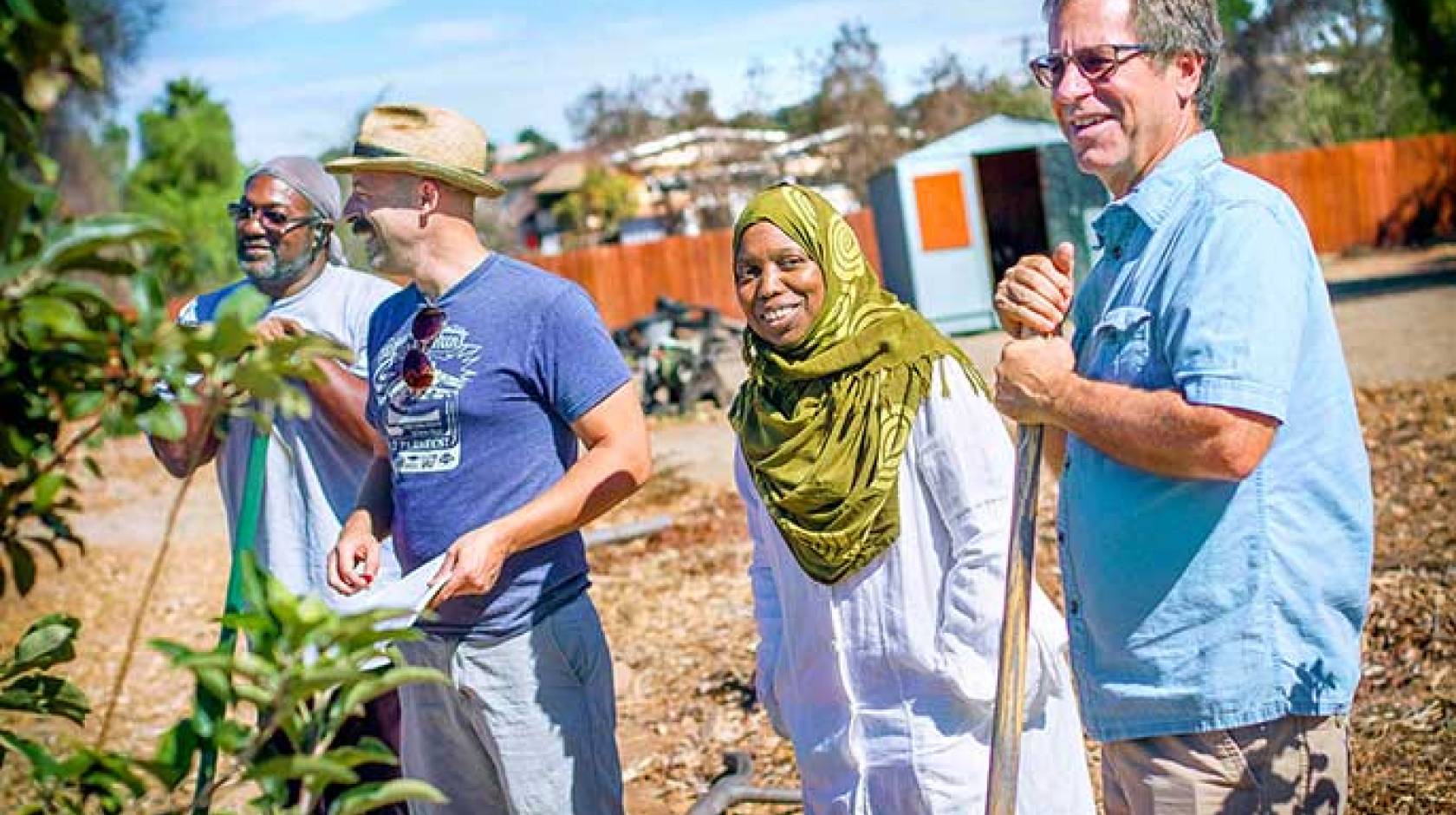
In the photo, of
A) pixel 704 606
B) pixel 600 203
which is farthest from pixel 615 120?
pixel 704 606

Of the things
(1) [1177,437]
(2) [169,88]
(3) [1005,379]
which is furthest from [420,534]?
Answer: (2) [169,88]

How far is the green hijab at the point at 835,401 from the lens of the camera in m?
3.41

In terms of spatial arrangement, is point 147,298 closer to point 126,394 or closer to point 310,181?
point 126,394

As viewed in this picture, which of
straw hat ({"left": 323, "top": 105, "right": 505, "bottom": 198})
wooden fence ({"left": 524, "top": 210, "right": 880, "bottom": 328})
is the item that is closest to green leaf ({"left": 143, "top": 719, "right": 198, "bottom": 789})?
straw hat ({"left": 323, "top": 105, "right": 505, "bottom": 198})

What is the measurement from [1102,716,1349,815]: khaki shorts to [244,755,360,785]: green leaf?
1.44 meters

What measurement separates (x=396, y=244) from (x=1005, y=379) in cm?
157

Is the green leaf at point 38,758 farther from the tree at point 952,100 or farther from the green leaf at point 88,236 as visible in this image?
the tree at point 952,100

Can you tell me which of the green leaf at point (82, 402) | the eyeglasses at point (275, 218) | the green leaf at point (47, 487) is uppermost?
the eyeglasses at point (275, 218)

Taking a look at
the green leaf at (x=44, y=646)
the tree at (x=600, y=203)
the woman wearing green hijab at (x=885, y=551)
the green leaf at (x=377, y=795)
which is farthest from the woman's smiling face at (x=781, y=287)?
the tree at (x=600, y=203)

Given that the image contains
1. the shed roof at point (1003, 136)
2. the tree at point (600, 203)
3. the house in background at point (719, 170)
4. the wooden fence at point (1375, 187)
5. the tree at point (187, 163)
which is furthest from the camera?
the tree at point (187, 163)

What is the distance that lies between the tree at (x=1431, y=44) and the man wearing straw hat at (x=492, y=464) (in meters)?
23.7

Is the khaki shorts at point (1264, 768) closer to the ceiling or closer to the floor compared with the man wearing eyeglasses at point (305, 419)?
closer to the floor

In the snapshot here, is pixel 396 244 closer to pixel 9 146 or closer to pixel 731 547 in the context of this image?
pixel 9 146

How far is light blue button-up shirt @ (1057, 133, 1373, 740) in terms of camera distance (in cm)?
244
